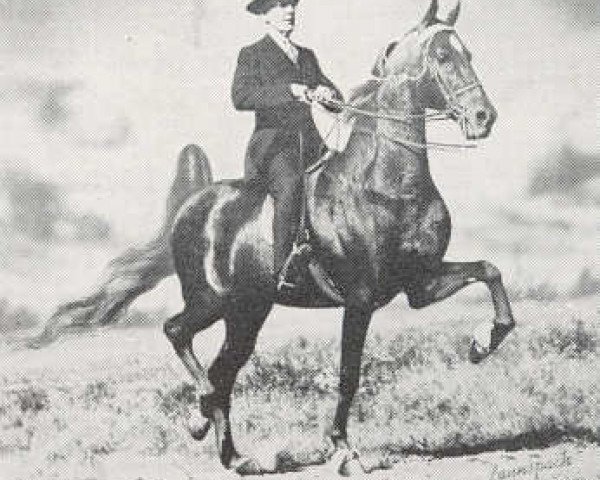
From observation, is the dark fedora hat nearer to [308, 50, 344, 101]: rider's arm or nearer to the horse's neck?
[308, 50, 344, 101]: rider's arm

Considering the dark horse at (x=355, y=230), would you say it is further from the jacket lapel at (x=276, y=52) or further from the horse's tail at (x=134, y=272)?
the jacket lapel at (x=276, y=52)

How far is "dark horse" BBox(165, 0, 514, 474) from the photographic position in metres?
5.05

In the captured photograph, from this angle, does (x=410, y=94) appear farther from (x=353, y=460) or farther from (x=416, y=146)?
(x=353, y=460)

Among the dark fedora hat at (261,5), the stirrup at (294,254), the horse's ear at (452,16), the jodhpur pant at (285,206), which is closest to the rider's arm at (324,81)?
the dark fedora hat at (261,5)

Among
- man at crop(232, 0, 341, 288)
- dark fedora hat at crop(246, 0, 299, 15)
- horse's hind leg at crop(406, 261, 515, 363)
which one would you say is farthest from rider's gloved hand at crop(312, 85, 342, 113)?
horse's hind leg at crop(406, 261, 515, 363)

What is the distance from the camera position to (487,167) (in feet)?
18.1

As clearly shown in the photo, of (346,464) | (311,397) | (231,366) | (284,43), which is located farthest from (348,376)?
(284,43)

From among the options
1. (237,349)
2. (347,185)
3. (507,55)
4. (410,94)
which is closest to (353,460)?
(237,349)

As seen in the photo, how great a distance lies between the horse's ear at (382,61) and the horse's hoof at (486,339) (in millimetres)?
1170

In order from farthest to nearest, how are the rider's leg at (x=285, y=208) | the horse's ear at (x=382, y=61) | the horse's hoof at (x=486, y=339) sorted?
1. the horse's hoof at (x=486, y=339)
2. the horse's ear at (x=382, y=61)
3. the rider's leg at (x=285, y=208)

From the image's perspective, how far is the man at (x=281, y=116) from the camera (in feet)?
16.4

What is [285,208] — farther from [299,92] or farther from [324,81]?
[324,81]

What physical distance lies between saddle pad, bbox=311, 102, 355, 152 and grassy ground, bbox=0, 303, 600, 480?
793mm

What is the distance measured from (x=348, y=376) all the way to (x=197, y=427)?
2.19ft
